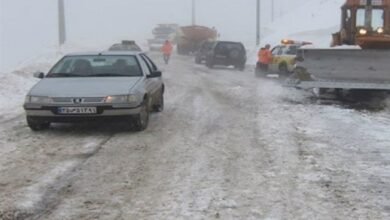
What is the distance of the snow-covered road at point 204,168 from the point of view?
6250 millimetres

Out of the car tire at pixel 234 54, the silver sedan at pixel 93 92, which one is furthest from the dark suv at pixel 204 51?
the silver sedan at pixel 93 92

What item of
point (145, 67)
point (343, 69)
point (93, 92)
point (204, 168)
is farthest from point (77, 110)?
point (343, 69)

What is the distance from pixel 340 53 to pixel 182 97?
4.10 metres

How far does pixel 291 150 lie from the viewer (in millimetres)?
9164

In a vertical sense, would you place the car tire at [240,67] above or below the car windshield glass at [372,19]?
below

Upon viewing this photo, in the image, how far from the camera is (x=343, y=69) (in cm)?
1568

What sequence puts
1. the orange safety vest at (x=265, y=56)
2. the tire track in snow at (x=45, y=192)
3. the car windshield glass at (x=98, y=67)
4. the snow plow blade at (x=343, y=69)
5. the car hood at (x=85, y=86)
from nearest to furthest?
the tire track in snow at (x=45, y=192) < the car hood at (x=85, y=86) < the car windshield glass at (x=98, y=67) < the snow plow blade at (x=343, y=69) < the orange safety vest at (x=265, y=56)

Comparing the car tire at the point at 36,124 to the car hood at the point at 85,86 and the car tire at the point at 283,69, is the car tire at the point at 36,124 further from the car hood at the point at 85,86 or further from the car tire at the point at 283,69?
the car tire at the point at 283,69

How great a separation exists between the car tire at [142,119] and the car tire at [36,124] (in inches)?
57.9

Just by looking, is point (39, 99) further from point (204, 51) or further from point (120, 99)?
point (204, 51)

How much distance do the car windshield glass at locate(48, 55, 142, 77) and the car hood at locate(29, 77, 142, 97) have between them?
1.01 ft

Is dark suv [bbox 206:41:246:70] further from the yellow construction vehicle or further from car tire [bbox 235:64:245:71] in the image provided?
the yellow construction vehicle

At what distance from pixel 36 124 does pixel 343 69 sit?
8077mm

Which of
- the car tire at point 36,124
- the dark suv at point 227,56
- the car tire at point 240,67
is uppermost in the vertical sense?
the car tire at point 36,124
